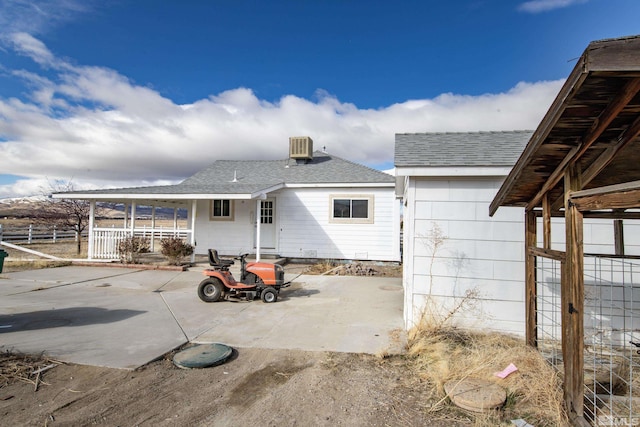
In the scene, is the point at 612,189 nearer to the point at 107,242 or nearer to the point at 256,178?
the point at 256,178

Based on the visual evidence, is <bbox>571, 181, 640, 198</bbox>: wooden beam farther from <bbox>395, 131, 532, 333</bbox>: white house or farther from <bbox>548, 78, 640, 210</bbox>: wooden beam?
<bbox>395, 131, 532, 333</bbox>: white house

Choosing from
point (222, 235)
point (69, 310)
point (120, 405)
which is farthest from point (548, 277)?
point (222, 235)

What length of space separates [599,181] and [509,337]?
8.54 ft

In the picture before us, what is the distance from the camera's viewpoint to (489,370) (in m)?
3.54

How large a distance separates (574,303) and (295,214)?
10.5m

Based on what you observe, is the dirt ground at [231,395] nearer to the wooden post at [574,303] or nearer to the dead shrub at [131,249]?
the wooden post at [574,303]

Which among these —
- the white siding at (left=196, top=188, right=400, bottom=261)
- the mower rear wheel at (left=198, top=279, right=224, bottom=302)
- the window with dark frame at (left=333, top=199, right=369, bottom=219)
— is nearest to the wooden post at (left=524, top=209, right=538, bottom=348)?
the mower rear wheel at (left=198, top=279, right=224, bottom=302)

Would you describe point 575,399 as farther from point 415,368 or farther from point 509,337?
point 509,337

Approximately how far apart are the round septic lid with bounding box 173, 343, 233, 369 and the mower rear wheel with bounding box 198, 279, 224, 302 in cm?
230

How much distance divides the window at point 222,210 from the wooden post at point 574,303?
1173 cm

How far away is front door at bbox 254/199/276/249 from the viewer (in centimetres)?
1295

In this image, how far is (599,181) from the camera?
3.20m

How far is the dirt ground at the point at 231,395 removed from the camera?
2.86 metres

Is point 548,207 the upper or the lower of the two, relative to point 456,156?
lower
